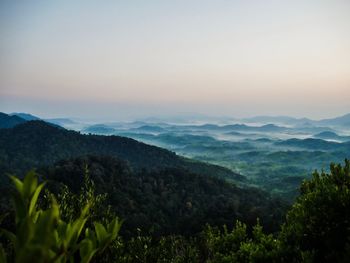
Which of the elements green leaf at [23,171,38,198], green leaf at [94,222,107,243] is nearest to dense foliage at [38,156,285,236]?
green leaf at [94,222,107,243]

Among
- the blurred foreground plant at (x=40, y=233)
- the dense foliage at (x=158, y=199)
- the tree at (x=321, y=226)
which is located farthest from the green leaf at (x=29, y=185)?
the dense foliage at (x=158, y=199)

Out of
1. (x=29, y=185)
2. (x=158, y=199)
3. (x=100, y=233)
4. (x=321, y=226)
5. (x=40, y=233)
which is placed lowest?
(x=158, y=199)

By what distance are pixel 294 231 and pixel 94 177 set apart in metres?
138

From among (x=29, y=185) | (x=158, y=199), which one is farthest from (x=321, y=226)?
(x=158, y=199)

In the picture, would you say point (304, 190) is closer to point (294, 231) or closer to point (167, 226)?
point (294, 231)

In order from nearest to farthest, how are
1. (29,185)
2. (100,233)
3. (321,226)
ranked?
(29,185), (100,233), (321,226)

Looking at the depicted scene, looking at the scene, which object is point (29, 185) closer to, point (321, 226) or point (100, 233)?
point (100, 233)

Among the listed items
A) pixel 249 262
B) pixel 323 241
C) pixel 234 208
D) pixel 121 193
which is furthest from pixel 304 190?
pixel 121 193

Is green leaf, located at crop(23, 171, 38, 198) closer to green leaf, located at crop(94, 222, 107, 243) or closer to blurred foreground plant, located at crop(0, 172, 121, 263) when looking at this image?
blurred foreground plant, located at crop(0, 172, 121, 263)

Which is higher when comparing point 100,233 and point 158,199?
point 100,233

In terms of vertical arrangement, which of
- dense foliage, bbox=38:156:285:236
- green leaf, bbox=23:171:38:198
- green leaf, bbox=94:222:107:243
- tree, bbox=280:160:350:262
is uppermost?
green leaf, bbox=23:171:38:198

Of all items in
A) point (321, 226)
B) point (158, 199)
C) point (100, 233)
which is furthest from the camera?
point (158, 199)

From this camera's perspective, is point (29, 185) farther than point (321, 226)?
No

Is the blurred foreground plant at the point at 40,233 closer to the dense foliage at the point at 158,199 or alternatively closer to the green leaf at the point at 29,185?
the green leaf at the point at 29,185
